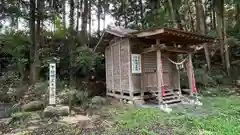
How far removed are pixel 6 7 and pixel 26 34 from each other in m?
1.92

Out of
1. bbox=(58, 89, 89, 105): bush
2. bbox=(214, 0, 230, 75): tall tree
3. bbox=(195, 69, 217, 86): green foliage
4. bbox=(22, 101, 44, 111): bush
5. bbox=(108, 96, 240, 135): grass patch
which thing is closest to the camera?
bbox=(108, 96, 240, 135): grass patch

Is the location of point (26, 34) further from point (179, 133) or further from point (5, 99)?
point (179, 133)

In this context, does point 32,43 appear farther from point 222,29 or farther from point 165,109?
point 222,29

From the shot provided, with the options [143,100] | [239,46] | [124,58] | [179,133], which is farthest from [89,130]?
[239,46]

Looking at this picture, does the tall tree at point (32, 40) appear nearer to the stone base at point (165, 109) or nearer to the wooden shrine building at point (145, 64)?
the wooden shrine building at point (145, 64)

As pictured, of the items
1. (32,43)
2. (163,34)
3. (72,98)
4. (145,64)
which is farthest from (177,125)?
(32,43)

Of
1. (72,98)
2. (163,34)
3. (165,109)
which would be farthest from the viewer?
(72,98)

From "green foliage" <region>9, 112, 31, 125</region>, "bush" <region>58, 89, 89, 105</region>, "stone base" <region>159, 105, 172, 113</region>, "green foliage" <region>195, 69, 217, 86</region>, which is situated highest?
"green foliage" <region>195, 69, 217, 86</region>

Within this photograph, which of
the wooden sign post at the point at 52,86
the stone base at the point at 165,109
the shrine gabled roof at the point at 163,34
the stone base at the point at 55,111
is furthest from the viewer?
the shrine gabled roof at the point at 163,34

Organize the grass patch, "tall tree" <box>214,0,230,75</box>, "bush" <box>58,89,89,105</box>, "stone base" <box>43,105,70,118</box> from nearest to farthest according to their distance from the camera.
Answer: the grass patch, "stone base" <box>43,105,70,118</box>, "bush" <box>58,89,89,105</box>, "tall tree" <box>214,0,230,75</box>

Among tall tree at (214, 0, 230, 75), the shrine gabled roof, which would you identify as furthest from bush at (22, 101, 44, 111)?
tall tree at (214, 0, 230, 75)

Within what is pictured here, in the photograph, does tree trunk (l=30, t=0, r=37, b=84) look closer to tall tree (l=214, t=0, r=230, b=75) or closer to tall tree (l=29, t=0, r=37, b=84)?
tall tree (l=29, t=0, r=37, b=84)

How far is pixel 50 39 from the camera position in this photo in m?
12.7

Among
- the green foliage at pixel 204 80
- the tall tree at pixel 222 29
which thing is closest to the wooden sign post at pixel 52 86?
the green foliage at pixel 204 80
